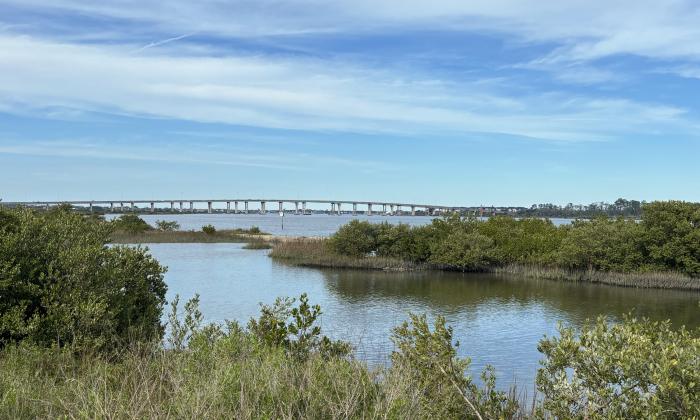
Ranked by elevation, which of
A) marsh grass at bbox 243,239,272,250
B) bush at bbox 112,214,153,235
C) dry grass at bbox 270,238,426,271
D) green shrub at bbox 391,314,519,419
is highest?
bush at bbox 112,214,153,235

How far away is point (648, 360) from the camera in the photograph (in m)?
5.41

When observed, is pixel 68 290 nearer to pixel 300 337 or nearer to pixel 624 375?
pixel 300 337

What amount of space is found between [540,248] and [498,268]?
3.09 m

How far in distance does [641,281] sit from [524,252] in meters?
8.20

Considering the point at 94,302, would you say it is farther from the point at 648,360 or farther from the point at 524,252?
the point at 524,252

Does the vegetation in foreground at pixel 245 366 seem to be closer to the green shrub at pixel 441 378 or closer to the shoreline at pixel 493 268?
the green shrub at pixel 441 378

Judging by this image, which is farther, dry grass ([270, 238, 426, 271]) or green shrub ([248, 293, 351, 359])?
dry grass ([270, 238, 426, 271])

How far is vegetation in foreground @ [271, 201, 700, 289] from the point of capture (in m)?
35.0

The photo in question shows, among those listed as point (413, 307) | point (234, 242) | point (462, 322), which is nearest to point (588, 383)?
point (462, 322)

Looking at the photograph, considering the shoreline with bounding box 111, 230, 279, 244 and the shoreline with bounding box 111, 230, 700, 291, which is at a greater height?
the shoreline with bounding box 111, 230, 279, 244

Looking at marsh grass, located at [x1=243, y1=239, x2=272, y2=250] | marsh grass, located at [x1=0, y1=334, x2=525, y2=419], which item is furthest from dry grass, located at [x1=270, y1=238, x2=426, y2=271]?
marsh grass, located at [x1=0, y1=334, x2=525, y2=419]

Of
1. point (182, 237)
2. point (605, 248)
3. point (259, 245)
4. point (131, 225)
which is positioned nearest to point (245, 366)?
point (605, 248)

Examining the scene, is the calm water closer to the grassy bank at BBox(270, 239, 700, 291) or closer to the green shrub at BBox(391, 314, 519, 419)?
the grassy bank at BBox(270, 239, 700, 291)

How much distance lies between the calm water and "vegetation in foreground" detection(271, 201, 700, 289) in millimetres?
2054
